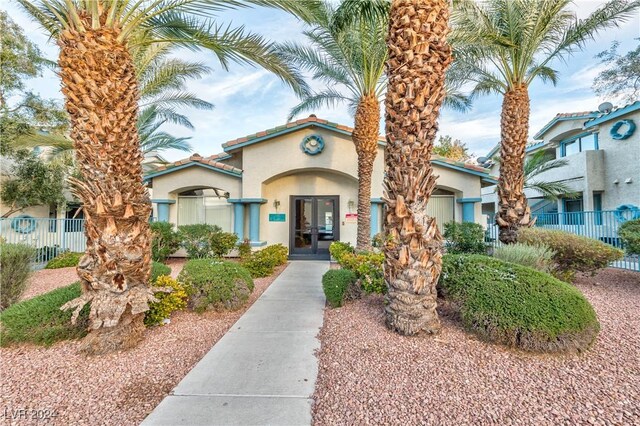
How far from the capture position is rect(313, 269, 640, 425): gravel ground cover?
278cm

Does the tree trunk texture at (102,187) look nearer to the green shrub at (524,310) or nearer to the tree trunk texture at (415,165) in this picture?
the tree trunk texture at (415,165)

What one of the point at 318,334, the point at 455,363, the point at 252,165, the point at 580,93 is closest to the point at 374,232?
the point at 252,165

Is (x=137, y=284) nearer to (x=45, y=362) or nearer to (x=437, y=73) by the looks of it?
(x=45, y=362)

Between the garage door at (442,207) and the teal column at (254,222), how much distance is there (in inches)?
318

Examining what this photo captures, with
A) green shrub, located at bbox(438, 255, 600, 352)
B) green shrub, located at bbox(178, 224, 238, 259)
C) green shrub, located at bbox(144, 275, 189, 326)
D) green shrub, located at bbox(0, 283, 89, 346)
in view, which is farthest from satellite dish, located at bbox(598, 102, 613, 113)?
green shrub, located at bbox(0, 283, 89, 346)

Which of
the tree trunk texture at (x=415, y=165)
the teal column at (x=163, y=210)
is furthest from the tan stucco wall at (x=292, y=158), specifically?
the tree trunk texture at (x=415, y=165)

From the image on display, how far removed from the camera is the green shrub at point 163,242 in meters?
11.6

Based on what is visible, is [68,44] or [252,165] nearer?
[68,44]

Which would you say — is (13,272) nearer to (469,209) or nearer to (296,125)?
(296,125)

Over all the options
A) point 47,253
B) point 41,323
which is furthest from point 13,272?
point 47,253

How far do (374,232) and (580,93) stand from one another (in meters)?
16.2

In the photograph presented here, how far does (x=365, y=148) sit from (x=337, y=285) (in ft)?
22.1

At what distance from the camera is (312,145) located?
517 inches

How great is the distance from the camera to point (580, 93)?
Result: 56.8 ft
